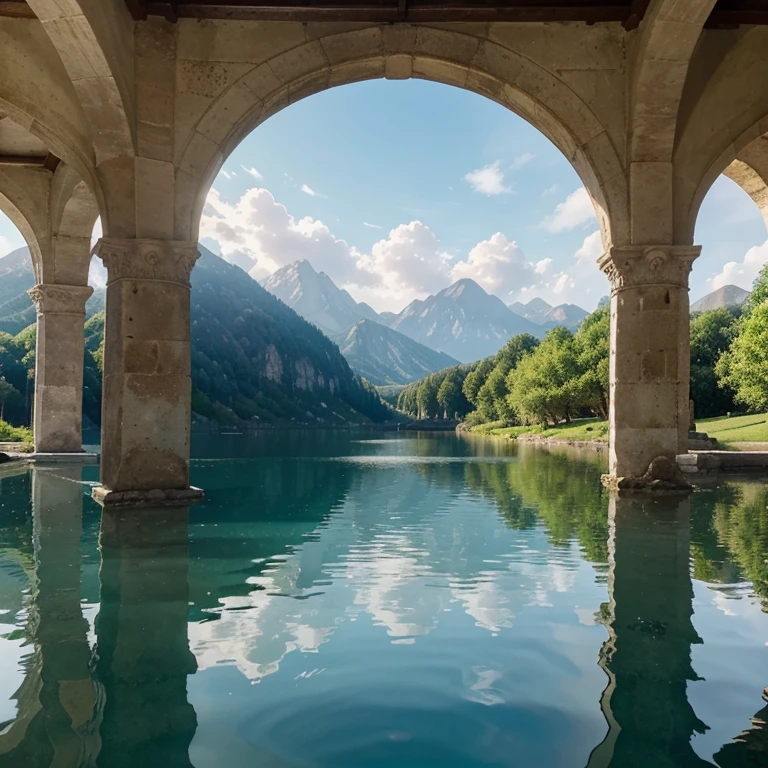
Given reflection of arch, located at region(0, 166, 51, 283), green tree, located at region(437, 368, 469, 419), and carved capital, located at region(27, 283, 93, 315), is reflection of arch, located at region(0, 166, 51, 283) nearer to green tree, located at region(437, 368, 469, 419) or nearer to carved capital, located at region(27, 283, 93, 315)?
carved capital, located at region(27, 283, 93, 315)

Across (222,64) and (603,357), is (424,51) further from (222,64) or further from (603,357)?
(603,357)

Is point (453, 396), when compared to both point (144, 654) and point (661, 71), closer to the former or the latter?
point (661, 71)

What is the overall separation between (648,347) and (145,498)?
24.1 ft

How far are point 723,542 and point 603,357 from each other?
3766 centimetres

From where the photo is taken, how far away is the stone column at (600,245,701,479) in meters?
9.34

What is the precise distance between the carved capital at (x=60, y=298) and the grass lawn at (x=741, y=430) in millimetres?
23079

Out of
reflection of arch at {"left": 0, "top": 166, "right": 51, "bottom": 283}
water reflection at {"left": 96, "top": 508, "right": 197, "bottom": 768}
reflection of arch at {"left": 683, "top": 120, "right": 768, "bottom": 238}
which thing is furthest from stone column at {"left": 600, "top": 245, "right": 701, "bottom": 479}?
reflection of arch at {"left": 0, "top": 166, "right": 51, "bottom": 283}

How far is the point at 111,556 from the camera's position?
5.55 m

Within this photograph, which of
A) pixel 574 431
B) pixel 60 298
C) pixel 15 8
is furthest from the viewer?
pixel 574 431

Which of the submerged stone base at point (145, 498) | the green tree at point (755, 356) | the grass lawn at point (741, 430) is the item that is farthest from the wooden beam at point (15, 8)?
the green tree at point (755, 356)

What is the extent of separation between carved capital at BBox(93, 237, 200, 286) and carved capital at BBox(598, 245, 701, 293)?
6.19 meters

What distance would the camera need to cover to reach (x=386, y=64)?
9.75m

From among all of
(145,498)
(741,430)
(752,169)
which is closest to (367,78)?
(145,498)

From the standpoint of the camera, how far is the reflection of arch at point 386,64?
9.05m
